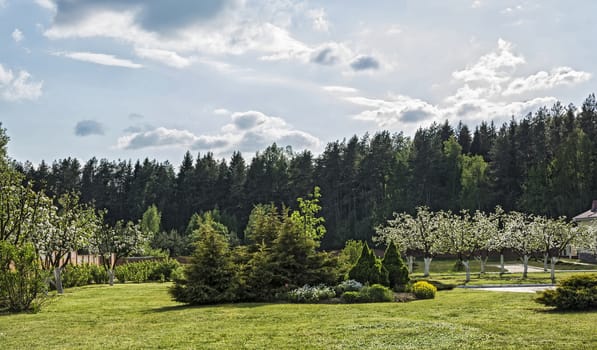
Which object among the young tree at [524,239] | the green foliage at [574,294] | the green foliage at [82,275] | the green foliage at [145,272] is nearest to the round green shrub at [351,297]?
the green foliage at [574,294]

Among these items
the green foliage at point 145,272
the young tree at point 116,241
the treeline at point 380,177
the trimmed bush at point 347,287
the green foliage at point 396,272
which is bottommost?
the green foliage at point 145,272

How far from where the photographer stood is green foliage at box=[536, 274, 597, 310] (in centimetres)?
1595

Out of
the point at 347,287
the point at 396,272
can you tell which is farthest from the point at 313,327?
the point at 396,272

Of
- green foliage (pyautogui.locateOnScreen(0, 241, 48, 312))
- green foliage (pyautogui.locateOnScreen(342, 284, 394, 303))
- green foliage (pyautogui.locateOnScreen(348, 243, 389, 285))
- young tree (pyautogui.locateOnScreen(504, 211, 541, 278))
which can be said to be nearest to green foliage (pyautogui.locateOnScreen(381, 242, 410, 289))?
green foliage (pyautogui.locateOnScreen(348, 243, 389, 285))

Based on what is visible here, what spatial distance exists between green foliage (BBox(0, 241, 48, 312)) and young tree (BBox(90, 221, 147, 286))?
1897 cm

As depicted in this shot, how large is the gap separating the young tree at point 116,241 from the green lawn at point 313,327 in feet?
64.9

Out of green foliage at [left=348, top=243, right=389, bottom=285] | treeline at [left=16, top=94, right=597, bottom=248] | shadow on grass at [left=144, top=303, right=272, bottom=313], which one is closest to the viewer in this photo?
shadow on grass at [left=144, top=303, right=272, bottom=313]

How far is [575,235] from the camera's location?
3459 cm

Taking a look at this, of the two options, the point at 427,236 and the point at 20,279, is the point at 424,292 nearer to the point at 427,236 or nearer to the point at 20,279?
the point at 20,279

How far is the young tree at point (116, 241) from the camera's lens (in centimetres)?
3956

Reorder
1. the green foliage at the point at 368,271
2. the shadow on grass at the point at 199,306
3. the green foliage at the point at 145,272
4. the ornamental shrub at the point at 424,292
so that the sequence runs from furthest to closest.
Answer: the green foliage at the point at 145,272 → the green foliage at the point at 368,271 → the ornamental shrub at the point at 424,292 → the shadow on grass at the point at 199,306

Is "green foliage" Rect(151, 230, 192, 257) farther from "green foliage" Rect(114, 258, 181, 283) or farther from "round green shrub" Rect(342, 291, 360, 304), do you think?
"round green shrub" Rect(342, 291, 360, 304)

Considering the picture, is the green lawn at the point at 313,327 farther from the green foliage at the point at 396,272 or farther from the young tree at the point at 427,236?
the young tree at the point at 427,236

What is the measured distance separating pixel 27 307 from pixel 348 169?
69.0m
